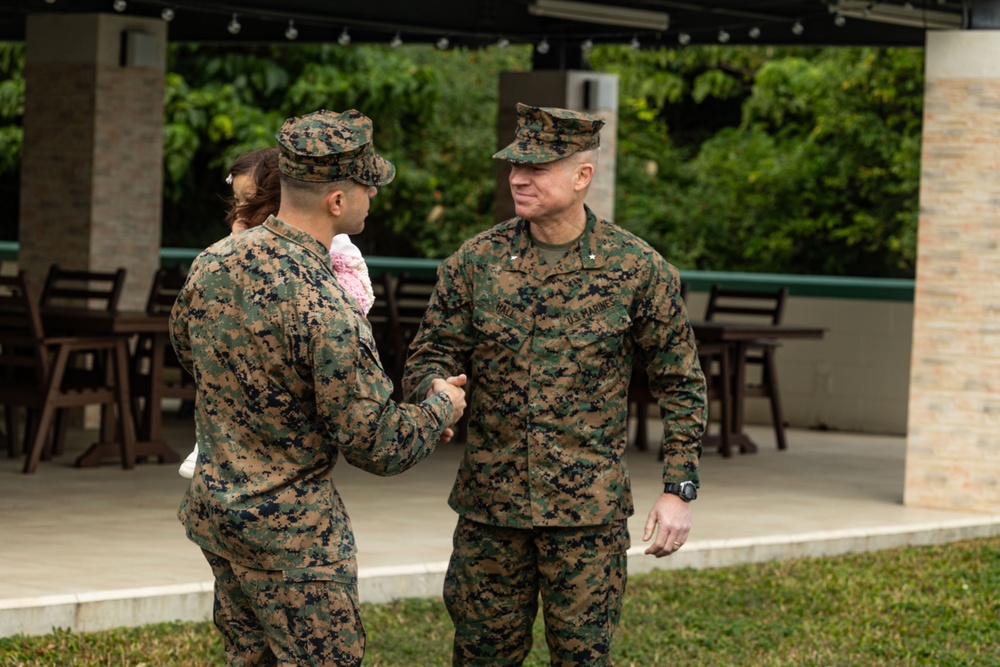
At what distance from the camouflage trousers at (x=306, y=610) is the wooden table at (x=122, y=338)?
5378mm

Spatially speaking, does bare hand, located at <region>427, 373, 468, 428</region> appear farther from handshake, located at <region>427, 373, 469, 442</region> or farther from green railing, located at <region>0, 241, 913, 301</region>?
green railing, located at <region>0, 241, 913, 301</region>

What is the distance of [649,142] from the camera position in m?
22.7

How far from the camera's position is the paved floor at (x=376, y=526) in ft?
19.2

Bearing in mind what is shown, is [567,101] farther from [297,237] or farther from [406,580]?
[297,237]

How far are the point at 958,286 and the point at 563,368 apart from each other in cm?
528

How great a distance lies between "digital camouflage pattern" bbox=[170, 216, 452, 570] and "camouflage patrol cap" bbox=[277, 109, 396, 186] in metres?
0.13

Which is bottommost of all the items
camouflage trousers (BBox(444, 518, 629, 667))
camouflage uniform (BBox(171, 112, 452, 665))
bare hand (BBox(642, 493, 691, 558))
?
camouflage trousers (BBox(444, 518, 629, 667))

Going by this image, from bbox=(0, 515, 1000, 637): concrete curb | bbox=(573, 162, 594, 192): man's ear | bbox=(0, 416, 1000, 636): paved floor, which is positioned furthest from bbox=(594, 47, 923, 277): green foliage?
bbox=(573, 162, 594, 192): man's ear

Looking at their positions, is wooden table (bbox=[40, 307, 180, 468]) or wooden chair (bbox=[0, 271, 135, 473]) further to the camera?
wooden table (bbox=[40, 307, 180, 468])

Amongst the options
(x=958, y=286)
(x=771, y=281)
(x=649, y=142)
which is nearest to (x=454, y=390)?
(x=958, y=286)

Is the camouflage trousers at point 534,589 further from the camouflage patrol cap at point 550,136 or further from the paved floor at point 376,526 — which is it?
the paved floor at point 376,526

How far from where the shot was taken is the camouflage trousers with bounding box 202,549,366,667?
3391 millimetres

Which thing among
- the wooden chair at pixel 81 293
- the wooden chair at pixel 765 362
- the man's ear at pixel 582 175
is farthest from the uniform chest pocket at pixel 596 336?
the wooden chair at pixel 765 362

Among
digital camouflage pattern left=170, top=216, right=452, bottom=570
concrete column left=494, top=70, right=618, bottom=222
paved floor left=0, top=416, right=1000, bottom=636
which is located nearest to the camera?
digital camouflage pattern left=170, top=216, right=452, bottom=570
